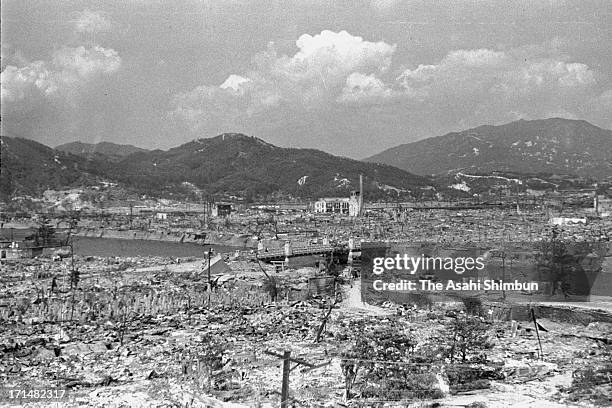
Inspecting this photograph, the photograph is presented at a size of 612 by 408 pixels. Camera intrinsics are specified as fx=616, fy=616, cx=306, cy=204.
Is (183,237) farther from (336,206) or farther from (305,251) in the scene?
(336,206)

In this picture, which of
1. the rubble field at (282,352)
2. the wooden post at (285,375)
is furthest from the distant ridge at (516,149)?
the wooden post at (285,375)

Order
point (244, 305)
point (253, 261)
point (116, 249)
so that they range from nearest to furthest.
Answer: point (244, 305) → point (253, 261) → point (116, 249)

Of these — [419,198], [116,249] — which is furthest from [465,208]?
[116,249]

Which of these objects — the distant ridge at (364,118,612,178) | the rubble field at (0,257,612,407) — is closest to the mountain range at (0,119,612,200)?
the distant ridge at (364,118,612,178)

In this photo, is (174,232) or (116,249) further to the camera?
(174,232)

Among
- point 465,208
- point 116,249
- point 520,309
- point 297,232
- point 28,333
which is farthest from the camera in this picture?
point 465,208

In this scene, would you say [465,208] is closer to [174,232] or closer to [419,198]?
[419,198]

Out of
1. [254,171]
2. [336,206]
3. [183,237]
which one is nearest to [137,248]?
[183,237]
